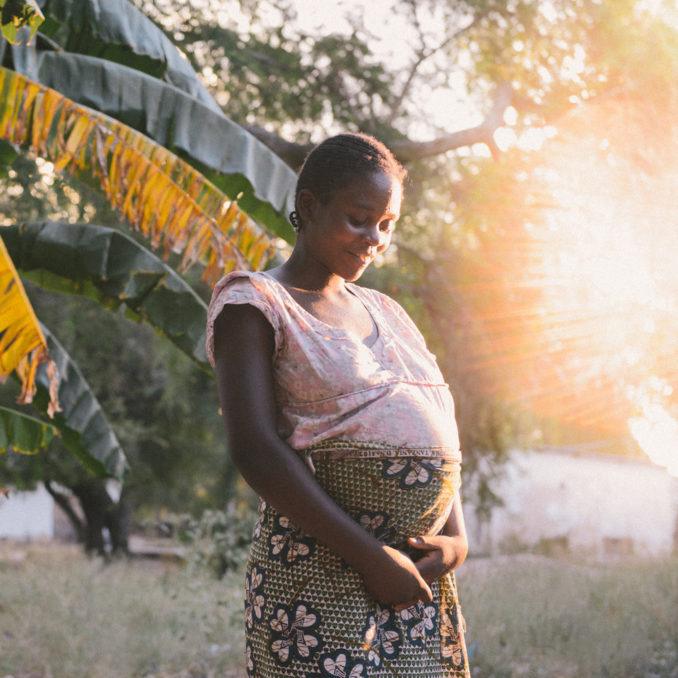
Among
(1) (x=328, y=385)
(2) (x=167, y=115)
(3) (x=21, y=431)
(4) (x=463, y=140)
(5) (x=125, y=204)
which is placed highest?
(4) (x=463, y=140)

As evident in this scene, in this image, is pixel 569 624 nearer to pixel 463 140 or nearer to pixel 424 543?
pixel 463 140

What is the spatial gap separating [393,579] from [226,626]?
7381mm

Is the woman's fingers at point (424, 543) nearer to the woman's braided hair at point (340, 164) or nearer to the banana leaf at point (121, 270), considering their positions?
the woman's braided hair at point (340, 164)

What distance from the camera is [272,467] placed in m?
2.04

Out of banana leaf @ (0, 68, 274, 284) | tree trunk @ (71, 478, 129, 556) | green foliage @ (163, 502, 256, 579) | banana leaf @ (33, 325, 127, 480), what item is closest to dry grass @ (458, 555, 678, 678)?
green foliage @ (163, 502, 256, 579)

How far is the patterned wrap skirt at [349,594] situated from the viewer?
2.08 m

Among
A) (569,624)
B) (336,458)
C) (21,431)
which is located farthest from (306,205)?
(569,624)

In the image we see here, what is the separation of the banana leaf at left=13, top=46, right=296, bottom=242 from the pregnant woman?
12.7 feet

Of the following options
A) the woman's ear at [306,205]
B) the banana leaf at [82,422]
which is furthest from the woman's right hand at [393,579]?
the banana leaf at [82,422]

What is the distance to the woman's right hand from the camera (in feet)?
6.77

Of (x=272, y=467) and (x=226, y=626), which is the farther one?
(x=226, y=626)

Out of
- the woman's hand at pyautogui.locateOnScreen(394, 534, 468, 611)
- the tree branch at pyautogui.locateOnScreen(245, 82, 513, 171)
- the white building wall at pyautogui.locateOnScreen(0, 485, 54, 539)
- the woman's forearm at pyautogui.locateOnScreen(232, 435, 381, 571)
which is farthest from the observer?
the white building wall at pyautogui.locateOnScreen(0, 485, 54, 539)

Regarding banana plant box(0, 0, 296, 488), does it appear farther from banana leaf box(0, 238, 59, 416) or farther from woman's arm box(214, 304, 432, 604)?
woman's arm box(214, 304, 432, 604)

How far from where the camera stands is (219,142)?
241 inches
